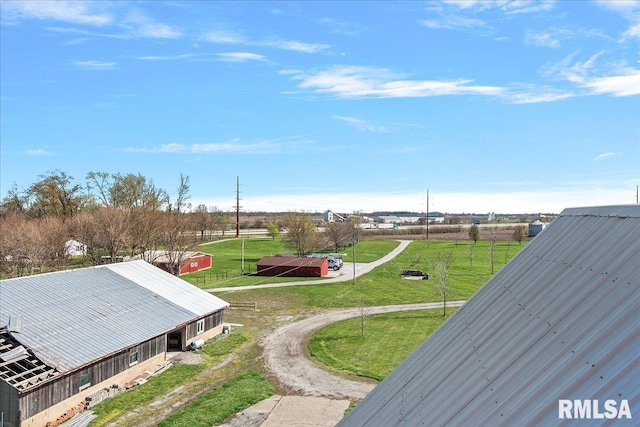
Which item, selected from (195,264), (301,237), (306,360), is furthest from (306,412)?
(301,237)

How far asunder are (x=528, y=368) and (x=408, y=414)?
239 cm

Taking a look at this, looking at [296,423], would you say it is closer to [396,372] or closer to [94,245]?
Result: [396,372]

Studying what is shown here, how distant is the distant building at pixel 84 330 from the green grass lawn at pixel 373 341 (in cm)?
883

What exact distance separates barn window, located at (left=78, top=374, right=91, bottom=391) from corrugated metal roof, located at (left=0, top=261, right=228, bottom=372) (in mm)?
753

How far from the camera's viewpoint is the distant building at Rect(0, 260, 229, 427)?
19.5 metres

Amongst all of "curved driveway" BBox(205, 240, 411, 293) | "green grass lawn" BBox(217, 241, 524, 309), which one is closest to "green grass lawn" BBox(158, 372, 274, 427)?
"green grass lawn" BBox(217, 241, 524, 309)

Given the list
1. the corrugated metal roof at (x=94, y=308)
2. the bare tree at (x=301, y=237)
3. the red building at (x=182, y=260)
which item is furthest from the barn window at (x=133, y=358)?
the bare tree at (x=301, y=237)

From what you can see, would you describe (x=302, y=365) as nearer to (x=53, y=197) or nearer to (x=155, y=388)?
(x=155, y=388)

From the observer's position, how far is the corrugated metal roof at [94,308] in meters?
22.2

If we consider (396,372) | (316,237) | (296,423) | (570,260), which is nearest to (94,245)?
(316,237)

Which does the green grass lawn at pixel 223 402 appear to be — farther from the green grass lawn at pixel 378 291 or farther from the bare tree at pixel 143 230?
the bare tree at pixel 143 230

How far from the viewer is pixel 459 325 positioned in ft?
31.5

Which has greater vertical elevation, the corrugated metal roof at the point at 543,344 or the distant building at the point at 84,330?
the corrugated metal roof at the point at 543,344

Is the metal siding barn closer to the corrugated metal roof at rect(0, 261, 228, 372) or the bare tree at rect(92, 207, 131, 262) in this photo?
the bare tree at rect(92, 207, 131, 262)
